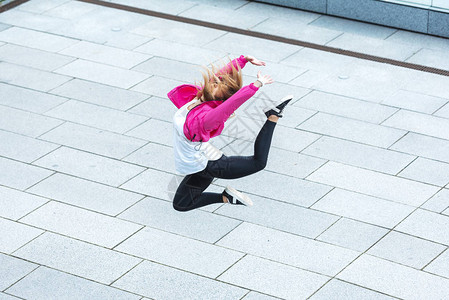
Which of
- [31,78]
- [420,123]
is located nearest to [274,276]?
[420,123]

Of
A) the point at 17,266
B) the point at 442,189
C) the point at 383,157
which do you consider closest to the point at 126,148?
the point at 17,266

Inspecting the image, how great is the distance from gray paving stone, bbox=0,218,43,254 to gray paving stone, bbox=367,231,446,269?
3404 millimetres

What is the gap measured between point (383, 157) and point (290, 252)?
2.13m

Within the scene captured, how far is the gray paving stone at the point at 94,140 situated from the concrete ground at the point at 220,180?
24 millimetres

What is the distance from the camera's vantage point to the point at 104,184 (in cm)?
924

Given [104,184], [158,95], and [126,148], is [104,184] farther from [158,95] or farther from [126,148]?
[158,95]

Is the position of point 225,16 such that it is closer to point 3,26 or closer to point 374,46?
point 374,46

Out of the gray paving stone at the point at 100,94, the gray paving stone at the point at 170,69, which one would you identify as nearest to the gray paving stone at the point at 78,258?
the gray paving stone at the point at 100,94

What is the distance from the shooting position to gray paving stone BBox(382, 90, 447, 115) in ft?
34.8

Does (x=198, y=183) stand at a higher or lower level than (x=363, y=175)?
higher

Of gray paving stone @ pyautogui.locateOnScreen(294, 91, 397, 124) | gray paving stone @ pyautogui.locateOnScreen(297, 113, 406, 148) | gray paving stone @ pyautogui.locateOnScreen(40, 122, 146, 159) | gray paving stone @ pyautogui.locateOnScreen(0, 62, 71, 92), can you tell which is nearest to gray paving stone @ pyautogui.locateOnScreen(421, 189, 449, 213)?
gray paving stone @ pyautogui.locateOnScreen(297, 113, 406, 148)

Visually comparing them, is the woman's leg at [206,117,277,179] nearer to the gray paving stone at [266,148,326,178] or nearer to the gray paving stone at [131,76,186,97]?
the gray paving stone at [266,148,326,178]

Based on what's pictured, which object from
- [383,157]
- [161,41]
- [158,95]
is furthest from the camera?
[161,41]

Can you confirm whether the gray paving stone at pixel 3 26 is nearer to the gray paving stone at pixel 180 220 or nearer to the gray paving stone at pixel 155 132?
the gray paving stone at pixel 155 132
